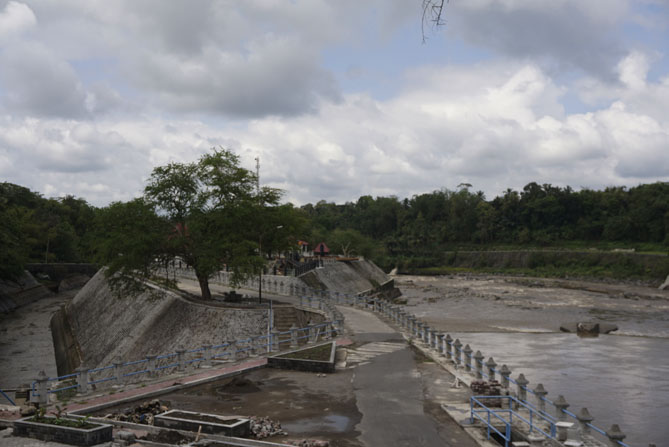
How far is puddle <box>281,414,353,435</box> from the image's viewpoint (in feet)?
48.0

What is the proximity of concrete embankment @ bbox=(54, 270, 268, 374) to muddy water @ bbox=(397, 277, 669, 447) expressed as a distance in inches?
671

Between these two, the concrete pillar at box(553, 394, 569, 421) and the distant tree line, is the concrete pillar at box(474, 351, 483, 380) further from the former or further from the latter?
the distant tree line

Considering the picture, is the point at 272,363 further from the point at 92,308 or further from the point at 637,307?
the point at 637,307

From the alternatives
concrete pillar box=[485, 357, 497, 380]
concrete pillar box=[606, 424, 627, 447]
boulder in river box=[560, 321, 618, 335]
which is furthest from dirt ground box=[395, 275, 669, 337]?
concrete pillar box=[606, 424, 627, 447]

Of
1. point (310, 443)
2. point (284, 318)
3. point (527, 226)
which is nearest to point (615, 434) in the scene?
point (310, 443)

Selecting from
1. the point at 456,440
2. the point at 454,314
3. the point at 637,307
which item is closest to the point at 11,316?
the point at 454,314

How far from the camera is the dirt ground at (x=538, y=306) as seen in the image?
50.3 metres

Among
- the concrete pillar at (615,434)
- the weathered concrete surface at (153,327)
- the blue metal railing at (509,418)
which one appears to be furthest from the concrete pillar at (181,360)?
the concrete pillar at (615,434)

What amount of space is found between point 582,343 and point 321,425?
31868 mm

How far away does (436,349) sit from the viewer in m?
26.5

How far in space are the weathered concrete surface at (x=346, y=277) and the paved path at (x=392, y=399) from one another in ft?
94.2

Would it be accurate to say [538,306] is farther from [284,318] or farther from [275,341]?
[275,341]

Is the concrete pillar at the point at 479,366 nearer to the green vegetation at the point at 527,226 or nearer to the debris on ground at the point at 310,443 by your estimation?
the debris on ground at the point at 310,443

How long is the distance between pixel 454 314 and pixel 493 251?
8932 cm
